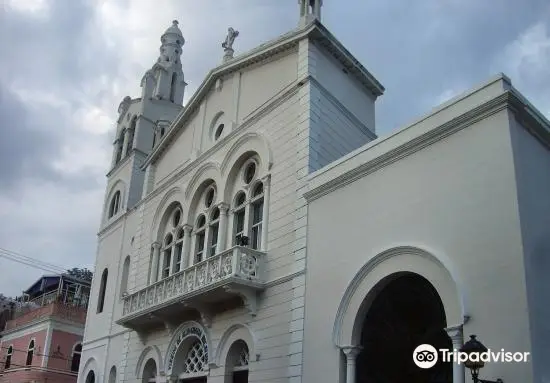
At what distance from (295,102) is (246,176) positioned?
2.60 m

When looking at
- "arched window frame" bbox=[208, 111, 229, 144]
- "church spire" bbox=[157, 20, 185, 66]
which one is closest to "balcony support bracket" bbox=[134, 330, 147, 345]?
"arched window frame" bbox=[208, 111, 229, 144]

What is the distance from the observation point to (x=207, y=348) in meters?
15.5

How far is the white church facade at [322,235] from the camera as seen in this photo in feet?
30.8

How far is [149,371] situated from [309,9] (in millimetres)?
11833

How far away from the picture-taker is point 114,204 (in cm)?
2570

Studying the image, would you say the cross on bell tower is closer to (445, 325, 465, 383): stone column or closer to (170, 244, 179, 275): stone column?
(170, 244, 179, 275): stone column

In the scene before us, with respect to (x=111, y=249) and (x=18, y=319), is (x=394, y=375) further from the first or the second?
(x=18, y=319)

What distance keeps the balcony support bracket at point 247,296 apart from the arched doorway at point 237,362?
1.05 m

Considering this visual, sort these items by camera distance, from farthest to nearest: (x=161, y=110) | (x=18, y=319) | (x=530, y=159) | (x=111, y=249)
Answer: (x=18, y=319) → (x=161, y=110) → (x=111, y=249) → (x=530, y=159)

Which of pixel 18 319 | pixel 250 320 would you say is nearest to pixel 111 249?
pixel 250 320

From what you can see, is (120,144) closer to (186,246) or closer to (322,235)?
(186,246)

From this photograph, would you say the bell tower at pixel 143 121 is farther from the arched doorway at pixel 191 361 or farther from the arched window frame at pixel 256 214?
the arched window frame at pixel 256 214

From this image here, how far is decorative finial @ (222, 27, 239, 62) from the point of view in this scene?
19620 millimetres

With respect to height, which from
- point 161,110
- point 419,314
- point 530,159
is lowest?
point 419,314
